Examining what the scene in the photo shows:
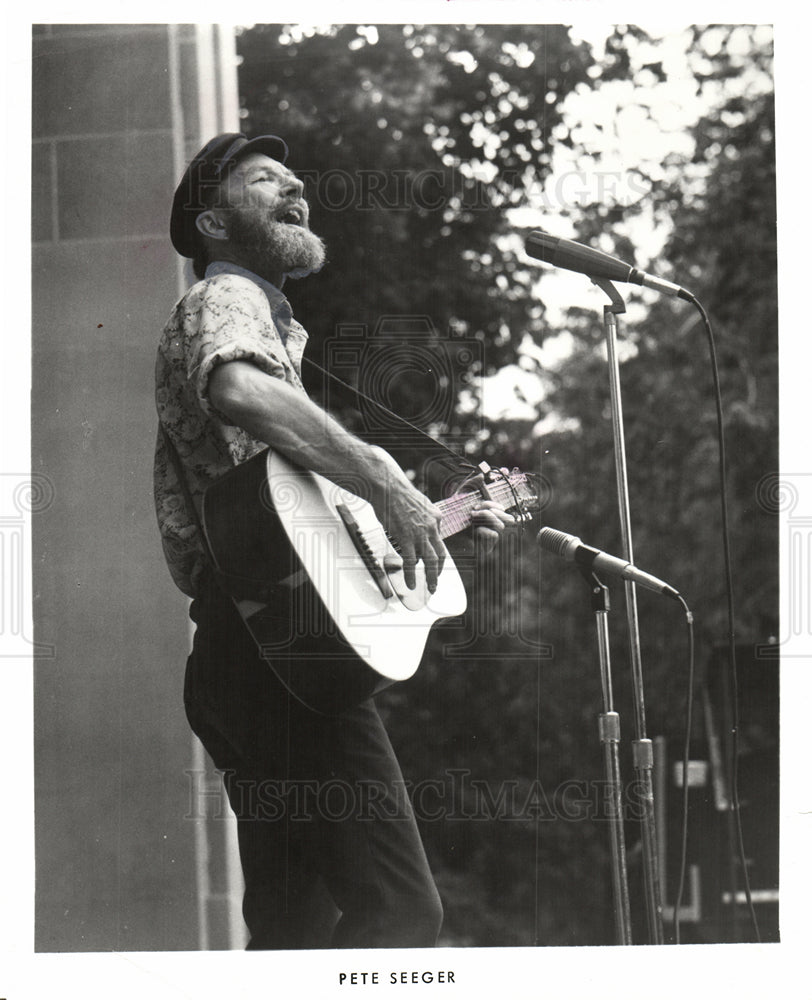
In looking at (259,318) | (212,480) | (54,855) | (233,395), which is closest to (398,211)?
(259,318)

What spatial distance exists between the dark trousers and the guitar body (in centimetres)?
8

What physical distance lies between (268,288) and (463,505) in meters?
0.82

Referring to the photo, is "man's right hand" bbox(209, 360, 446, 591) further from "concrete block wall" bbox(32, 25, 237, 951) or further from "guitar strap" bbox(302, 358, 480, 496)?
"concrete block wall" bbox(32, 25, 237, 951)

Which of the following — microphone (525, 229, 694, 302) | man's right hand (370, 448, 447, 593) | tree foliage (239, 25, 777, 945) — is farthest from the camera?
microphone (525, 229, 694, 302)

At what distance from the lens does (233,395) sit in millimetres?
2938

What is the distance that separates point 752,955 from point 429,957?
0.92 m

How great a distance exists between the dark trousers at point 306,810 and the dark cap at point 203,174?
1.00 metres

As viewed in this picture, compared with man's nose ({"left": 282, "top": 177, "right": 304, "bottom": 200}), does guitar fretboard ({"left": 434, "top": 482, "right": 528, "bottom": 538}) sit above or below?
below

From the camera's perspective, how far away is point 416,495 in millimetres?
3031

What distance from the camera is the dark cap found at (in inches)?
123

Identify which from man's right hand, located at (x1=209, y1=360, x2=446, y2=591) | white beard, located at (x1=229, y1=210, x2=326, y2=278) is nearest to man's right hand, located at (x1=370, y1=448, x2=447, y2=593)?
man's right hand, located at (x1=209, y1=360, x2=446, y2=591)

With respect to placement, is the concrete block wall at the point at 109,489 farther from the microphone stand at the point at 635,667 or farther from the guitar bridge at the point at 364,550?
the microphone stand at the point at 635,667

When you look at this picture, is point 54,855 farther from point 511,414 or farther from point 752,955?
point 752,955

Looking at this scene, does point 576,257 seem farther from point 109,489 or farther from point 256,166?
point 109,489
